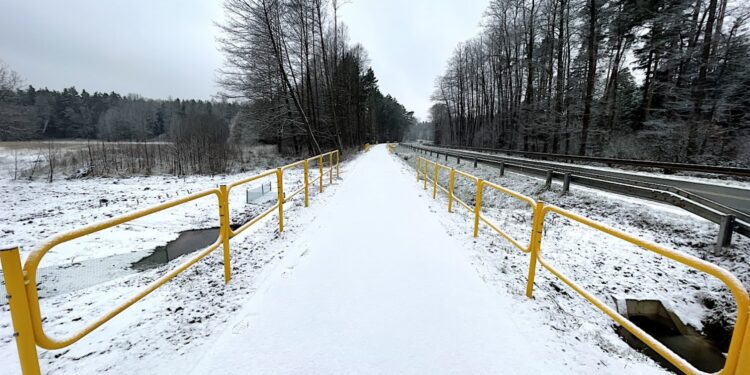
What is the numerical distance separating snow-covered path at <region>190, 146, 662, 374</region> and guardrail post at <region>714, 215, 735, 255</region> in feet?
16.4

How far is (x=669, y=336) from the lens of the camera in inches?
182

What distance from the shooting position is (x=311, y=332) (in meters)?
2.83

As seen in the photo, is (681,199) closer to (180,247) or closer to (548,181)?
(548,181)

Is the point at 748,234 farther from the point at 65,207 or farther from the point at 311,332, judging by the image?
the point at 65,207

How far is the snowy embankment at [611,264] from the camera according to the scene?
396 cm

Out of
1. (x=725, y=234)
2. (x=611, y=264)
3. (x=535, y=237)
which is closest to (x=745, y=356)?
(x=535, y=237)

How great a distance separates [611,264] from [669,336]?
1503 millimetres

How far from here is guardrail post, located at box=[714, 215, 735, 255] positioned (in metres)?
5.34

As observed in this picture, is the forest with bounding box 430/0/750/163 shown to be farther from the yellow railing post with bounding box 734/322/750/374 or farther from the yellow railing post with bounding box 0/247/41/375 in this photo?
the yellow railing post with bounding box 0/247/41/375

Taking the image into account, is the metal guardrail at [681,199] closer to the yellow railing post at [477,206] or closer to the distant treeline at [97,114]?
the yellow railing post at [477,206]

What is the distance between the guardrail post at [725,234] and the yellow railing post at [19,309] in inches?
366

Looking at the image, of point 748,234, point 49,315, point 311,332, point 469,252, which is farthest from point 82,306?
point 748,234

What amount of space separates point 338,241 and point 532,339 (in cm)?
336

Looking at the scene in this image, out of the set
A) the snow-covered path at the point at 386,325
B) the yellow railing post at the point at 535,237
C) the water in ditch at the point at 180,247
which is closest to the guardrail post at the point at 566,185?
the snow-covered path at the point at 386,325
